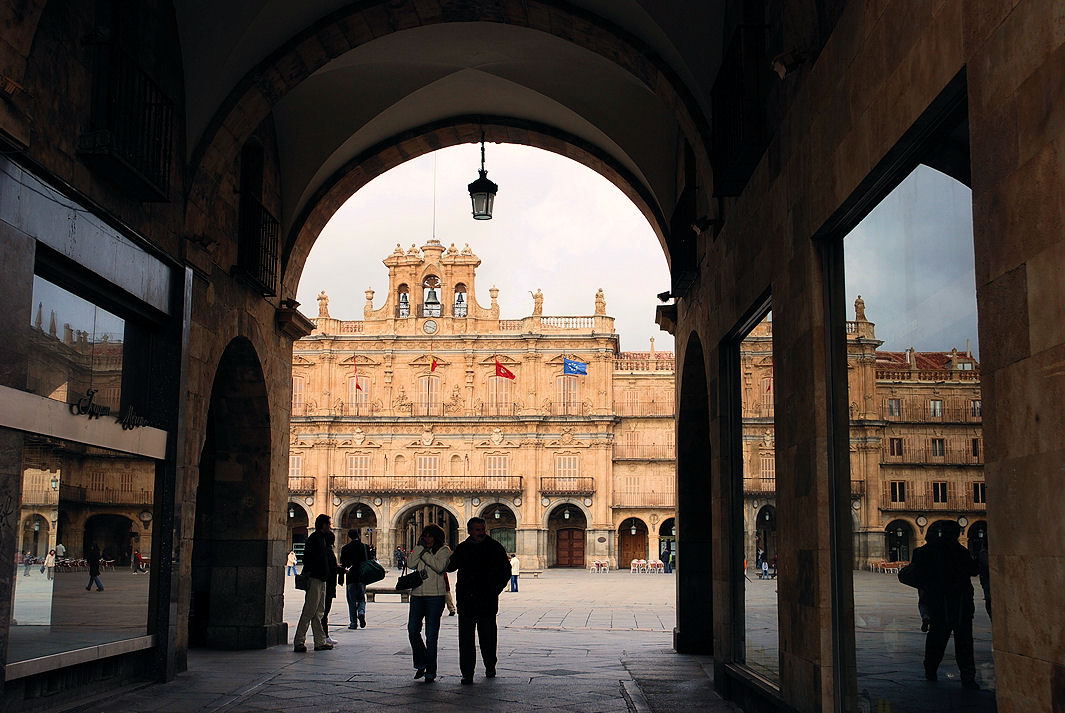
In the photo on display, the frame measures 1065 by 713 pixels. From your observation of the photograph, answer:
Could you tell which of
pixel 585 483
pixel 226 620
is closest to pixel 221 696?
pixel 226 620

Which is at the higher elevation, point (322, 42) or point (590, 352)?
point (590, 352)

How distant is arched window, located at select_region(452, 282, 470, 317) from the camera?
64875 mm

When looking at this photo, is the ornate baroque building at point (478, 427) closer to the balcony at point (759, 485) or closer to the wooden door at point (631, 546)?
the wooden door at point (631, 546)

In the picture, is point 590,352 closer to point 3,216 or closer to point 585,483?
point 585,483

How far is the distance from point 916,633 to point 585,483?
5802cm

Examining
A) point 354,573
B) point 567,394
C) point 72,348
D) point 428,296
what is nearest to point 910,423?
point 72,348

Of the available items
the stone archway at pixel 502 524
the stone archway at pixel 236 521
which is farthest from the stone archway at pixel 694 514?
the stone archway at pixel 502 524

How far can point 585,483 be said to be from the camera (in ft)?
206

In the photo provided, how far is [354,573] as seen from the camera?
14.3 m

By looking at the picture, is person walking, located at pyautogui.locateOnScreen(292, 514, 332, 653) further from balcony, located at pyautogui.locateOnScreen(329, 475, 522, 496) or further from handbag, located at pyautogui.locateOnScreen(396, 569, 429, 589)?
balcony, located at pyautogui.locateOnScreen(329, 475, 522, 496)

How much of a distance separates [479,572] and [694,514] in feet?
10.9

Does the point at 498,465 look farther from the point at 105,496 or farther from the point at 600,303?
the point at 105,496

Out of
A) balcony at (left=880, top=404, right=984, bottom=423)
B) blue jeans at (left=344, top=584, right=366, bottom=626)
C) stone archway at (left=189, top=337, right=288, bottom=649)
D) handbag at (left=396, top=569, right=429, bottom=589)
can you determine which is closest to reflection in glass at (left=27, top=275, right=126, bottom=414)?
handbag at (left=396, top=569, right=429, bottom=589)

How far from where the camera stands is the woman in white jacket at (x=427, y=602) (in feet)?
35.2
